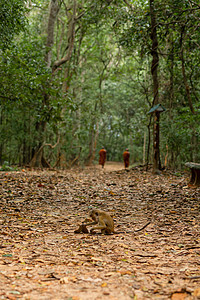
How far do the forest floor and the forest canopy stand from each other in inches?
124

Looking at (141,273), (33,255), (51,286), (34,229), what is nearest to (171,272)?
(141,273)

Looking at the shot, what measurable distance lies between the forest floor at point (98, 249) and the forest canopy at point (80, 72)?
10.3ft

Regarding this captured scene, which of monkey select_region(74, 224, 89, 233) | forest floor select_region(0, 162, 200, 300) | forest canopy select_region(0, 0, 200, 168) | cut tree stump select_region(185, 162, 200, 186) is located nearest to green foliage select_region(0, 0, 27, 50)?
forest canopy select_region(0, 0, 200, 168)

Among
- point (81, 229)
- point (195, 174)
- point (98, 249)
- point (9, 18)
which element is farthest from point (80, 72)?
point (98, 249)

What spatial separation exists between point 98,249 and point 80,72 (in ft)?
53.1

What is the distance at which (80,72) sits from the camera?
61.1 ft

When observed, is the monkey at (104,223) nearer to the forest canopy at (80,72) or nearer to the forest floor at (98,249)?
the forest floor at (98,249)

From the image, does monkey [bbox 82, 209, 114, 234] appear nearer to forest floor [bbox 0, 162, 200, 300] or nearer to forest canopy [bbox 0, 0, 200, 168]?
forest floor [bbox 0, 162, 200, 300]

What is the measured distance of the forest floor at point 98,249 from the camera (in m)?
2.43

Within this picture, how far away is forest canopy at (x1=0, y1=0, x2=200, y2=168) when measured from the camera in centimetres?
788

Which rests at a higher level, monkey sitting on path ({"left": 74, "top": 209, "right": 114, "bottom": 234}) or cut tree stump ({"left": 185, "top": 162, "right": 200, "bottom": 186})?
cut tree stump ({"left": 185, "top": 162, "right": 200, "bottom": 186})

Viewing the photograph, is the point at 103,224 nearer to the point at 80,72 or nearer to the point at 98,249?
the point at 98,249

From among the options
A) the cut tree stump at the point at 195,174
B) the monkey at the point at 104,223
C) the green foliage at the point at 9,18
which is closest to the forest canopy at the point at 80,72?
the green foliage at the point at 9,18

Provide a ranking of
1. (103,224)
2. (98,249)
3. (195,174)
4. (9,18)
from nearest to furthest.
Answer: (98,249)
(103,224)
(9,18)
(195,174)
